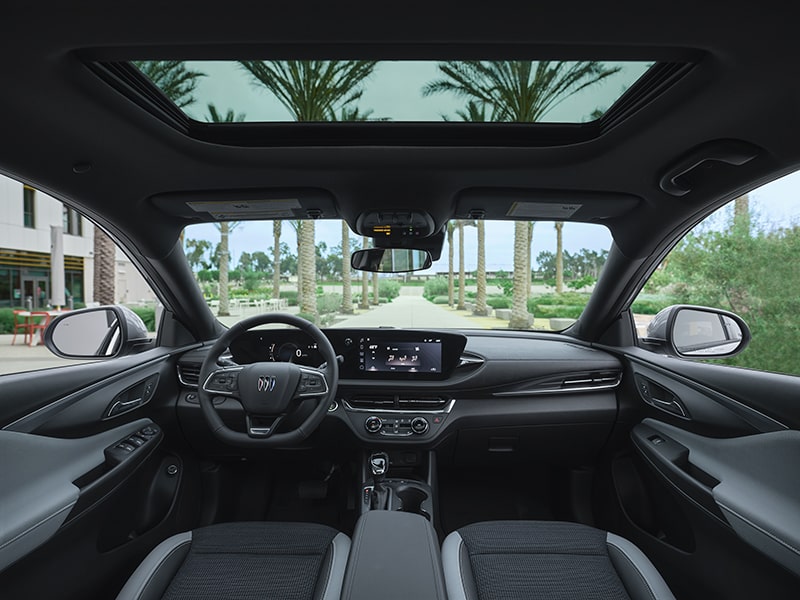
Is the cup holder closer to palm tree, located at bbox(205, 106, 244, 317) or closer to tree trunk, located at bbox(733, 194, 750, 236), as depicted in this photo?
palm tree, located at bbox(205, 106, 244, 317)

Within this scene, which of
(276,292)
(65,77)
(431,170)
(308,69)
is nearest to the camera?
(65,77)

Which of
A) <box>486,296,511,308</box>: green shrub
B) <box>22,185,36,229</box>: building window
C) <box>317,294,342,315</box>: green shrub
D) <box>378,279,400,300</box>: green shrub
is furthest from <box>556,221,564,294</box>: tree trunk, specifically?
<box>22,185,36,229</box>: building window

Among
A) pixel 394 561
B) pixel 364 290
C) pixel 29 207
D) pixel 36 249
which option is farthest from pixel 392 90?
pixel 36 249

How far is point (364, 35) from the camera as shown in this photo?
149cm

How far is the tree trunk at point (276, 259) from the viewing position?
322 centimetres

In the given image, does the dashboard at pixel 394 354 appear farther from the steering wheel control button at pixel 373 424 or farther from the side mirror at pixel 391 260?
the side mirror at pixel 391 260

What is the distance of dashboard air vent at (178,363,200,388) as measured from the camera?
3.04m

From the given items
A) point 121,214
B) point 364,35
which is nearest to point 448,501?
point 121,214

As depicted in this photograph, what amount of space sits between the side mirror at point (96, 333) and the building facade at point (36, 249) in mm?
207

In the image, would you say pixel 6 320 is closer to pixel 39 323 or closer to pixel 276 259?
pixel 39 323

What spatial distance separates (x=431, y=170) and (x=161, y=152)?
50.1 inches

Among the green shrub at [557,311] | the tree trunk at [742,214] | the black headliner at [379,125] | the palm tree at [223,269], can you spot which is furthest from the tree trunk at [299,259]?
the tree trunk at [742,214]

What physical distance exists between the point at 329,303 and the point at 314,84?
4.69ft

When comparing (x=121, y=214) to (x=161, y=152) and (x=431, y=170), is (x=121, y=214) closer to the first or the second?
(x=161, y=152)
